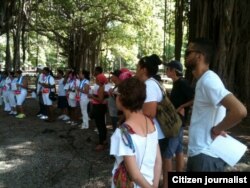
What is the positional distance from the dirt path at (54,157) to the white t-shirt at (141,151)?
324 cm

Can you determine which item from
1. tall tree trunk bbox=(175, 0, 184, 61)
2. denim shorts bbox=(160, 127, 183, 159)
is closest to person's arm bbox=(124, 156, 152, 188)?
denim shorts bbox=(160, 127, 183, 159)

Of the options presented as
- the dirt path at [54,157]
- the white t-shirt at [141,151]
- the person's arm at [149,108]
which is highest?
the person's arm at [149,108]

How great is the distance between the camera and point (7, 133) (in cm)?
1044

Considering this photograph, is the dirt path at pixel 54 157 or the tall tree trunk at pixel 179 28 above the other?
the tall tree trunk at pixel 179 28

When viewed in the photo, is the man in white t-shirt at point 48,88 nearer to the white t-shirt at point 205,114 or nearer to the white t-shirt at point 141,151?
the white t-shirt at point 205,114

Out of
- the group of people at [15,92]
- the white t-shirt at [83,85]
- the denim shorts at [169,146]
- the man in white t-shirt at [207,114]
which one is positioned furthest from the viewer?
the group of people at [15,92]

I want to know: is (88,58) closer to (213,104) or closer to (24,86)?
(24,86)

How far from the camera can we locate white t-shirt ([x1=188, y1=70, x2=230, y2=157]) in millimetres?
3094

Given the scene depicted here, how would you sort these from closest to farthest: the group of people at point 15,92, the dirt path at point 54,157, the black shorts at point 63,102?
1. the dirt path at point 54,157
2. the black shorts at point 63,102
3. the group of people at point 15,92

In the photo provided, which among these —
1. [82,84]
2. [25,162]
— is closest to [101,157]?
[25,162]

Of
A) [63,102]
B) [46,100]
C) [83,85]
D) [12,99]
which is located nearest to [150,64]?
[83,85]

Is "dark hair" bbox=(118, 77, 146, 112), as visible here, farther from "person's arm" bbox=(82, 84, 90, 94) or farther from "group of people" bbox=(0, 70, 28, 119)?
"group of people" bbox=(0, 70, 28, 119)

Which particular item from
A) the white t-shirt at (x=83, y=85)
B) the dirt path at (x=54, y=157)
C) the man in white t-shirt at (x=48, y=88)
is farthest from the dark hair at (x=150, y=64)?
the man in white t-shirt at (x=48, y=88)

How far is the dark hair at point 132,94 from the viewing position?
292cm
